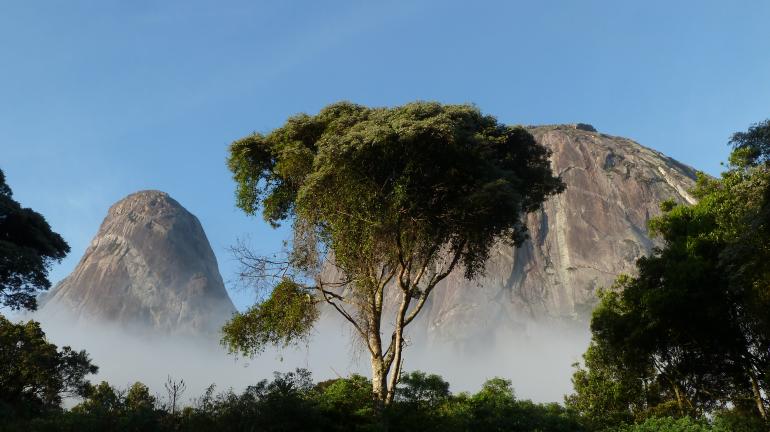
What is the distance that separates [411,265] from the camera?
702 inches

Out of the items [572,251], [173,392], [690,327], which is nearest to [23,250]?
[173,392]

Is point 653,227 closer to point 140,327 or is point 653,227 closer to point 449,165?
point 449,165

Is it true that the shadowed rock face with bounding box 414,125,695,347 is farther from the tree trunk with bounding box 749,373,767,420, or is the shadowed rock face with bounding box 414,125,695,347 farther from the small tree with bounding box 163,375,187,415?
the small tree with bounding box 163,375,187,415

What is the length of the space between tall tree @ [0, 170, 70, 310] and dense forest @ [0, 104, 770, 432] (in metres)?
0.17

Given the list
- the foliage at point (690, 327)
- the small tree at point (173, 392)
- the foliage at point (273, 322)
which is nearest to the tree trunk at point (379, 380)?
the foliage at point (273, 322)

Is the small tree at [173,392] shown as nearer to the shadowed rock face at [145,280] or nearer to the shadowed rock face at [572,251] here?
the shadowed rock face at [572,251]

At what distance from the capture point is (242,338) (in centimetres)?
1838

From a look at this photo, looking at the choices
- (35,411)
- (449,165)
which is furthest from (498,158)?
(35,411)

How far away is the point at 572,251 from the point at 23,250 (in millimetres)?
147642

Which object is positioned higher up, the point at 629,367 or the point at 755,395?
the point at 629,367

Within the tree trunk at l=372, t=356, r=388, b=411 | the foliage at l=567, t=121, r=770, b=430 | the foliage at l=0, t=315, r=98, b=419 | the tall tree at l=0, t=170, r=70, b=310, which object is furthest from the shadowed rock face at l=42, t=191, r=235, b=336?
the tree trunk at l=372, t=356, r=388, b=411

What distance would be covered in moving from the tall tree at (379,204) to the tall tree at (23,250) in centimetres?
1122

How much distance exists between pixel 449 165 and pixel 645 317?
11953mm

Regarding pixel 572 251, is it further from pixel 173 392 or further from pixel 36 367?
pixel 173 392
